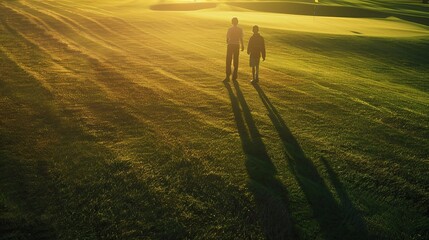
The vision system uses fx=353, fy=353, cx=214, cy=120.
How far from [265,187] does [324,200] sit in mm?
1033

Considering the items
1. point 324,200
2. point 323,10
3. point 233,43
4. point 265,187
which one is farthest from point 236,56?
point 323,10

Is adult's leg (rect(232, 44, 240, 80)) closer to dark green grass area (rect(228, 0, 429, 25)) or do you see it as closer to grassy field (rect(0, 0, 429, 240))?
grassy field (rect(0, 0, 429, 240))

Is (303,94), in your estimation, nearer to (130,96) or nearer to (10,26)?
(130,96)

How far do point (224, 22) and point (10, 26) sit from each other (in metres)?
15.1

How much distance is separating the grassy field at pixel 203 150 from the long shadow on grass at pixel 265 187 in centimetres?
2

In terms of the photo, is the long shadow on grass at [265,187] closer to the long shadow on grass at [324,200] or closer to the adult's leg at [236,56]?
the long shadow on grass at [324,200]

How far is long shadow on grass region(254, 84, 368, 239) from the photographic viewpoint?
5.46 metres

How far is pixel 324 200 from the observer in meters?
6.12

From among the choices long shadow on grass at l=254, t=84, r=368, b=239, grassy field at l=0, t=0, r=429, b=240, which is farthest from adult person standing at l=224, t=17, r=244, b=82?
long shadow on grass at l=254, t=84, r=368, b=239

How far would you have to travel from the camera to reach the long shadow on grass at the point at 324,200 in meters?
5.46

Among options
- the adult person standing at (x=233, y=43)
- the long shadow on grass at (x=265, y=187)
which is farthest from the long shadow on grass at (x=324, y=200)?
the adult person standing at (x=233, y=43)

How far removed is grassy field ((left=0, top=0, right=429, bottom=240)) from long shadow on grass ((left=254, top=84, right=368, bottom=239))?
0.02m

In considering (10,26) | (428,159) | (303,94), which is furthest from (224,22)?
(428,159)

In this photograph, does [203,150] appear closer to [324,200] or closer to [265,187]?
[265,187]
